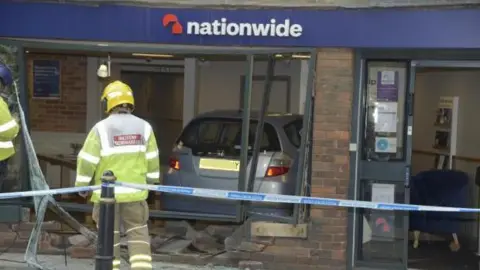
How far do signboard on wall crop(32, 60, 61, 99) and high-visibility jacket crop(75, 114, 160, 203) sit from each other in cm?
604

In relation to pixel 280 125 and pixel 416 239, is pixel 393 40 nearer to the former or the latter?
pixel 280 125

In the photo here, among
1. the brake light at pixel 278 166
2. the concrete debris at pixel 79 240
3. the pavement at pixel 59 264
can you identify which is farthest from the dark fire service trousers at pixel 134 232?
the brake light at pixel 278 166

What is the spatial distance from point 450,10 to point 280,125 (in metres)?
2.71

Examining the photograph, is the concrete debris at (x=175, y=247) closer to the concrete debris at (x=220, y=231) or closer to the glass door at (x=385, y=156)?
the concrete debris at (x=220, y=231)

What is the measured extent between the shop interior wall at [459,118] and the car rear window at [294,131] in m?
2.70

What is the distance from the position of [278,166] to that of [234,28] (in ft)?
5.99

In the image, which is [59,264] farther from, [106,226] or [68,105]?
[68,105]

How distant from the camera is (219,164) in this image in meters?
9.54

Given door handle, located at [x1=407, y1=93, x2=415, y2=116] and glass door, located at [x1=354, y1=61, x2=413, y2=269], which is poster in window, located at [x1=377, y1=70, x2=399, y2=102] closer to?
glass door, located at [x1=354, y1=61, x2=413, y2=269]

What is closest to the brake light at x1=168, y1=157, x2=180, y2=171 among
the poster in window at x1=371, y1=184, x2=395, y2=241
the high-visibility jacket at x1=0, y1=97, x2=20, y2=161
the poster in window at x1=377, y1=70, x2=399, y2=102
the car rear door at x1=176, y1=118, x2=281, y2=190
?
the car rear door at x1=176, y1=118, x2=281, y2=190

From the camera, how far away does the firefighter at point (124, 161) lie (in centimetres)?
654

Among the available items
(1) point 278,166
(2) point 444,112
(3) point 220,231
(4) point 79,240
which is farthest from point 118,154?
(2) point 444,112

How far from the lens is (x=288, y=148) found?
31.0 ft

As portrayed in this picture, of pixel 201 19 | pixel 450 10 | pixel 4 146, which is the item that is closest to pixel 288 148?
pixel 201 19
